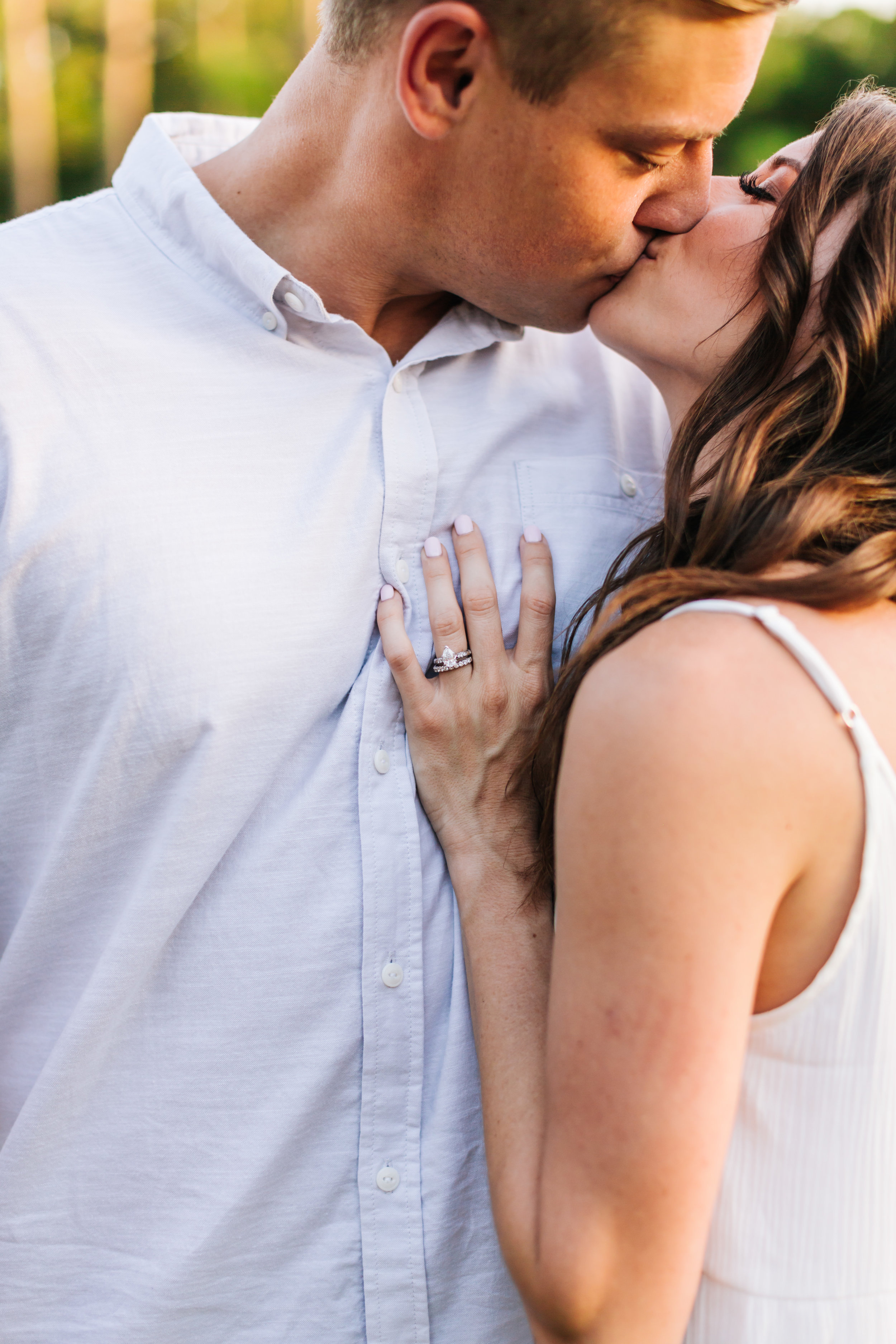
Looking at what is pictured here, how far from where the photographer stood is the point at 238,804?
1.53 m

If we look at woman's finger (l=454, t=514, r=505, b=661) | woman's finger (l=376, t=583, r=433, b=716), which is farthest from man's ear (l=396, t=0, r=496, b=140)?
woman's finger (l=376, t=583, r=433, b=716)

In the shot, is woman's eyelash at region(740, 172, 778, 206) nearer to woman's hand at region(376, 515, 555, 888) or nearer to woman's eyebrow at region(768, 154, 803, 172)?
woman's eyebrow at region(768, 154, 803, 172)

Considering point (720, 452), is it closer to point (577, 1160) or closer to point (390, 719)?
point (390, 719)

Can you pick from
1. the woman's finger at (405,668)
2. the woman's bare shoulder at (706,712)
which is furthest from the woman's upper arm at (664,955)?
the woman's finger at (405,668)

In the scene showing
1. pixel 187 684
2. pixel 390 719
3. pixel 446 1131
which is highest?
pixel 187 684

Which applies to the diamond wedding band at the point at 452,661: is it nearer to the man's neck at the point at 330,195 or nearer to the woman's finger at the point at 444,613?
the woman's finger at the point at 444,613

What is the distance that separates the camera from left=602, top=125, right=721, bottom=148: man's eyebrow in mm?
1574

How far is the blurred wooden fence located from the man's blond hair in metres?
13.8

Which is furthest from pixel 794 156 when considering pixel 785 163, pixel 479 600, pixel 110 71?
pixel 110 71

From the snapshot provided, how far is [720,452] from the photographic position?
5.23 ft

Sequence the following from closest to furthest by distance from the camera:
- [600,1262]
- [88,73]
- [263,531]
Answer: [600,1262] → [263,531] → [88,73]

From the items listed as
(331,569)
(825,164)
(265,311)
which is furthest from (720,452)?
(265,311)

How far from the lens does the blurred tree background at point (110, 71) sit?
535 inches

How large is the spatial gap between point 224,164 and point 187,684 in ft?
3.28
